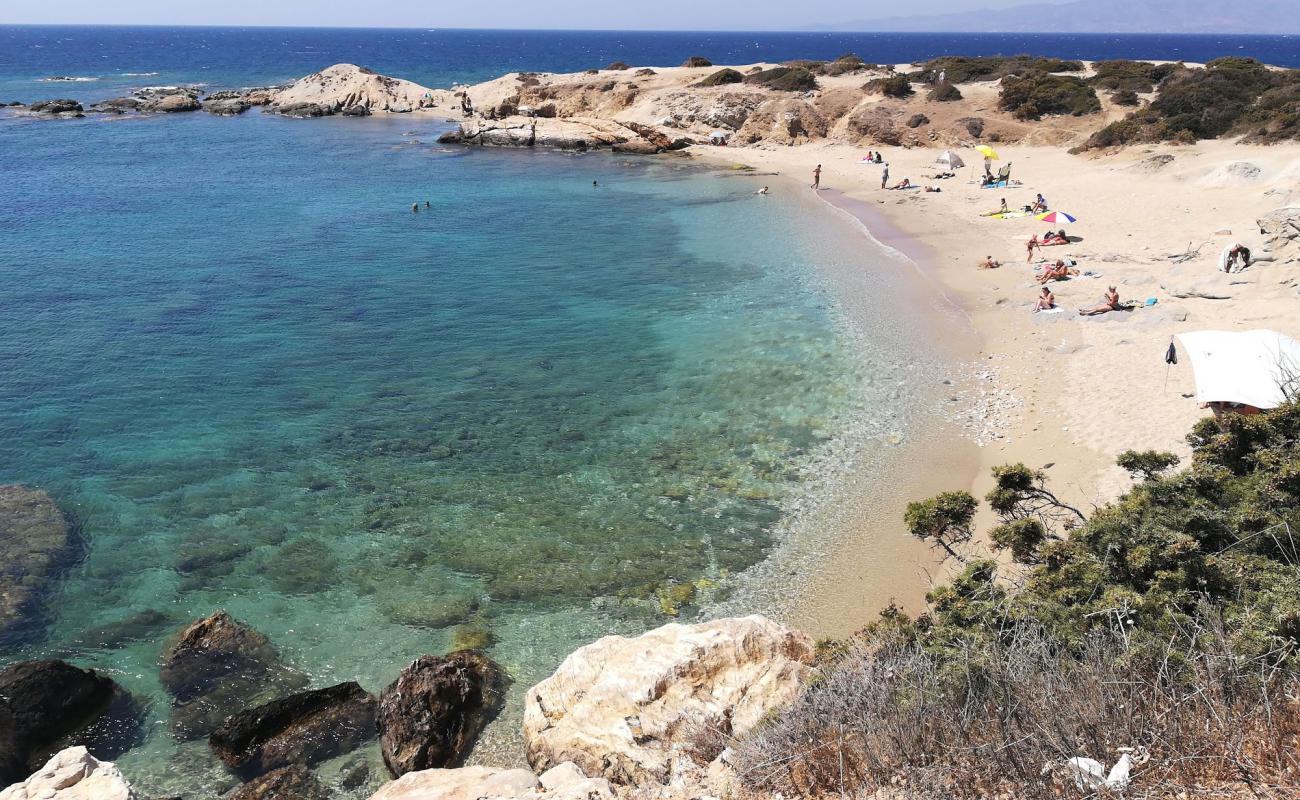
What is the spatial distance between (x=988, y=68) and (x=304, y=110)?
66415mm

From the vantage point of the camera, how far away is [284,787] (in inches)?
395

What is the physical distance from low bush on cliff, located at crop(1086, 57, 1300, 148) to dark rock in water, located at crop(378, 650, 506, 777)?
46227mm

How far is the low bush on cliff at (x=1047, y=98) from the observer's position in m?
49.7

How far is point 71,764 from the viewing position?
7.91m

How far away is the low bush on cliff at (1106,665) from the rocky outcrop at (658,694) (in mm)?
882

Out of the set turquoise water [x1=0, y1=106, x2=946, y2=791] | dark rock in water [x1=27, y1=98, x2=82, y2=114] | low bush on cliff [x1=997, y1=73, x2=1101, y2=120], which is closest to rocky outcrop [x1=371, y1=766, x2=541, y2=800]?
turquoise water [x1=0, y1=106, x2=946, y2=791]


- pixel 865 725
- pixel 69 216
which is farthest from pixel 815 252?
pixel 69 216

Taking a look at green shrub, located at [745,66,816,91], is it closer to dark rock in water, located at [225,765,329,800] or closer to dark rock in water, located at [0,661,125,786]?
dark rock in water, located at [0,661,125,786]

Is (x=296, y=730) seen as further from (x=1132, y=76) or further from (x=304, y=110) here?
(x=304, y=110)

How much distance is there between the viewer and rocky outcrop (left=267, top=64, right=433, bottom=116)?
271 feet

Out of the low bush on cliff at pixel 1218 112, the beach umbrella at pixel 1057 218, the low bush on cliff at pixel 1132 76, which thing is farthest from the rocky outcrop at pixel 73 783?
the low bush on cliff at pixel 1132 76

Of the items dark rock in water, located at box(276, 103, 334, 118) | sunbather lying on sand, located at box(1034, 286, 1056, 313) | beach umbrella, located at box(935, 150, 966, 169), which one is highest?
dark rock in water, located at box(276, 103, 334, 118)

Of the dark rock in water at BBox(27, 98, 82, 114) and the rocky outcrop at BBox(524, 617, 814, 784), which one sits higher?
the dark rock in water at BBox(27, 98, 82, 114)

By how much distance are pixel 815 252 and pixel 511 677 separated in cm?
2616
